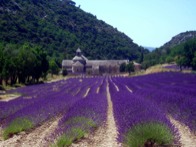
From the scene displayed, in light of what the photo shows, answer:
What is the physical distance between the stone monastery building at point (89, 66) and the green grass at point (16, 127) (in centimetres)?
9048

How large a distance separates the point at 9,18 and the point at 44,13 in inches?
1796

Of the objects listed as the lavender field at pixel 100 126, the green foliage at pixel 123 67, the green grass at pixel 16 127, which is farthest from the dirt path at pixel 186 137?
the green foliage at pixel 123 67

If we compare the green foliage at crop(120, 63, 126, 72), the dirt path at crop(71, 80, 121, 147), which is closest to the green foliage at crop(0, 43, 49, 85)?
the dirt path at crop(71, 80, 121, 147)

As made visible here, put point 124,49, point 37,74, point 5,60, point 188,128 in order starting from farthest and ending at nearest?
point 124,49, point 37,74, point 5,60, point 188,128

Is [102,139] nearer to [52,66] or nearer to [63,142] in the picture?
[63,142]

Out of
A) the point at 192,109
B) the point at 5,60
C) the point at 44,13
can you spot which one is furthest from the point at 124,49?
the point at 192,109

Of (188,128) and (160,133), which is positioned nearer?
(160,133)

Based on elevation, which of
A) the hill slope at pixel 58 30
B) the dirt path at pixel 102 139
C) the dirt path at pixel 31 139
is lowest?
the dirt path at pixel 31 139

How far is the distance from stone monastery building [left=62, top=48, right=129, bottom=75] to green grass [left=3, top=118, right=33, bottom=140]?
9048cm

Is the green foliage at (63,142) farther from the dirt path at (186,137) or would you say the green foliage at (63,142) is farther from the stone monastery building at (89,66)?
the stone monastery building at (89,66)

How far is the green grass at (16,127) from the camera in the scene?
9.48m

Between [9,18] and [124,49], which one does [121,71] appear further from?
[124,49]

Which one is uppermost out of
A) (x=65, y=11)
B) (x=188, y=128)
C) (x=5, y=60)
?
(x=65, y=11)

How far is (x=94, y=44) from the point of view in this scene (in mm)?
146000
